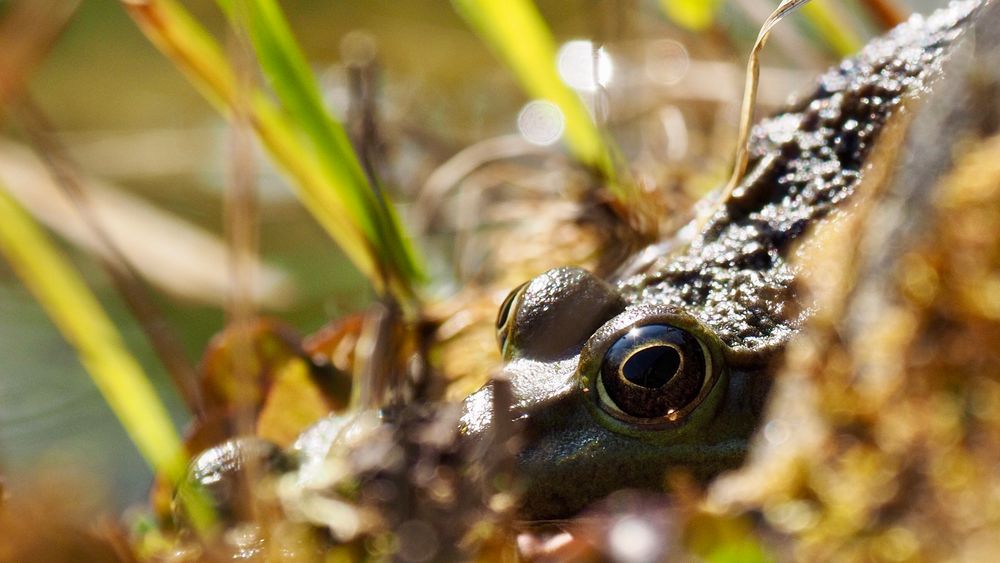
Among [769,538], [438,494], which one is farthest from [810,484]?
[438,494]

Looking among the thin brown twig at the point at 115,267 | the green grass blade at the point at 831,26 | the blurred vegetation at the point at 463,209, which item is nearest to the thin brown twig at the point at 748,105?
the blurred vegetation at the point at 463,209

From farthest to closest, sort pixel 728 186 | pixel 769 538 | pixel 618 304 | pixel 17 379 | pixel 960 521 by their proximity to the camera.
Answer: pixel 17 379 → pixel 728 186 → pixel 618 304 → pixel 769 538 → pixel 960 521

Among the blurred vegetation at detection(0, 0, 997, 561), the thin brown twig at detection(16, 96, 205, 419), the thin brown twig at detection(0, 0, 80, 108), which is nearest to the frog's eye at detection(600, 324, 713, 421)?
the blurred vegetation at detection(0, 0, 997, 561)

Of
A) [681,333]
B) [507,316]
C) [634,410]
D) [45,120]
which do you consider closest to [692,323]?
[681,333]

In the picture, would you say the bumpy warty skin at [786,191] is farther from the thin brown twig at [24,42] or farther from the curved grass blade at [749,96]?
the thin brown twig at [24,42]

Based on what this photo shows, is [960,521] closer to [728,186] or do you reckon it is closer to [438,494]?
[438,494]

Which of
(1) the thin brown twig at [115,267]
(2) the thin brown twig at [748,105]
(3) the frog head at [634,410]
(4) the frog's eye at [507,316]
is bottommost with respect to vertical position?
(3) the frog head at [634,410]
